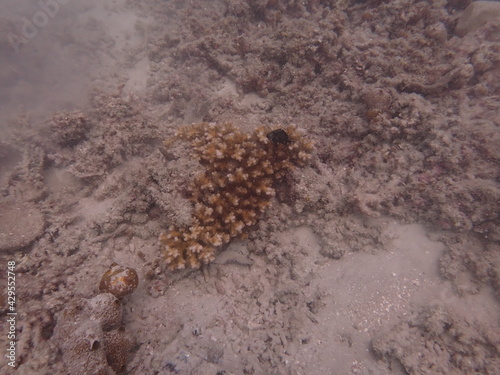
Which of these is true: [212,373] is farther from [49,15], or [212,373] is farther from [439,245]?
[49,15]

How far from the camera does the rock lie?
19.0 ft

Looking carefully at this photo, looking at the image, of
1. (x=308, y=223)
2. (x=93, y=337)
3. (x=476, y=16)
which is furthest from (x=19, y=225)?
(x=476, y=16)

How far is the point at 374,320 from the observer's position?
13.5ft

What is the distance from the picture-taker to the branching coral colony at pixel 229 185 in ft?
13.9

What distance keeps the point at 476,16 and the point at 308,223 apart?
634cm

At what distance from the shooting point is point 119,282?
3.90 m

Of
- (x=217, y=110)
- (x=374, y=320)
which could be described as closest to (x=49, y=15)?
(x=217, y=110)
